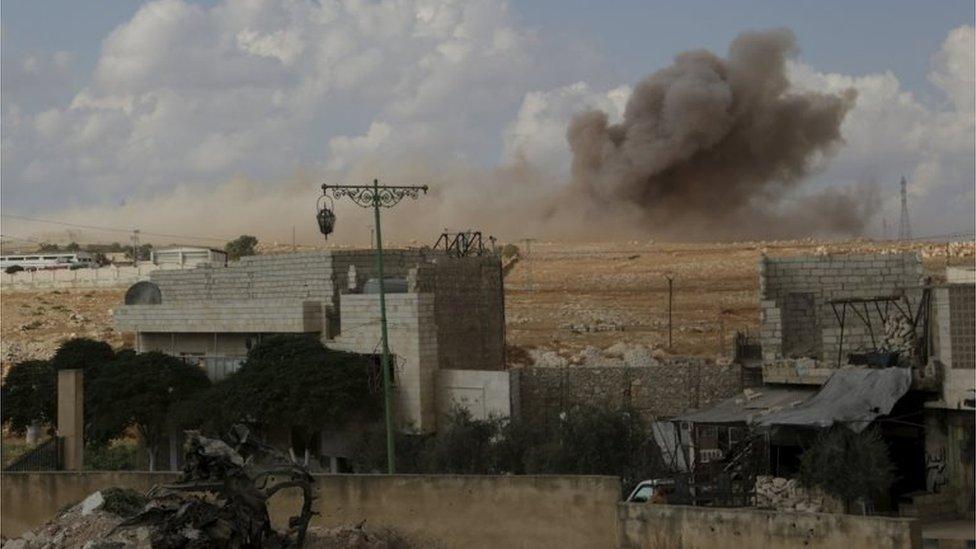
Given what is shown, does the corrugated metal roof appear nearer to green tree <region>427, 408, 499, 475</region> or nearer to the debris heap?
green tree <region>427, 408, 499, 475</region>

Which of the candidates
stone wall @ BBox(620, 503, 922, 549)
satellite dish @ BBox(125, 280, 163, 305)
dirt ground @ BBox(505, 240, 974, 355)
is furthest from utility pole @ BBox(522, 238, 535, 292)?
stone wall @ BBox(620, 503, 922, 549)

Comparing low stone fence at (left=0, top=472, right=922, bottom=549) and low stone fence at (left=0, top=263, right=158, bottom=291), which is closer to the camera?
low stone fence at (left=0, top=472, right=922, bottom=549)

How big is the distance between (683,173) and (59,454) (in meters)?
48.1

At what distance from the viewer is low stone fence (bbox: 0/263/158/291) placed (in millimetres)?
70225

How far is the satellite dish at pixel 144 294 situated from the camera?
36.4 m

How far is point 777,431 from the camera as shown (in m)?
20.4

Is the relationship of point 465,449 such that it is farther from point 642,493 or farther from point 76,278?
point 76,278

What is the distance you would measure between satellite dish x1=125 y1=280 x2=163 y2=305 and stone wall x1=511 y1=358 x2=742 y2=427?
13082 millimetres

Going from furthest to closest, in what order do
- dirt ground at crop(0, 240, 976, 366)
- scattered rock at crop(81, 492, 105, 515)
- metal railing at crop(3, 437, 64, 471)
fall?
dirt ground at crop(0, 240, 976, 366) → metal railing at crop(3, 437, 64, 471) → scattered rock at crop(81, 492, 105, 515)

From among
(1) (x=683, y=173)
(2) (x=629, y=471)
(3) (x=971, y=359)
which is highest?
(1) (x=683, y=173)

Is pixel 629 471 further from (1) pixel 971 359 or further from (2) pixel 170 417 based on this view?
(2) pixel 170 417

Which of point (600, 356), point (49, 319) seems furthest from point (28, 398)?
point (49, 319)

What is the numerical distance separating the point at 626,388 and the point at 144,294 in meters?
15.4

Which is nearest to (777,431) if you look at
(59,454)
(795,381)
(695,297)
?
(795,381)
